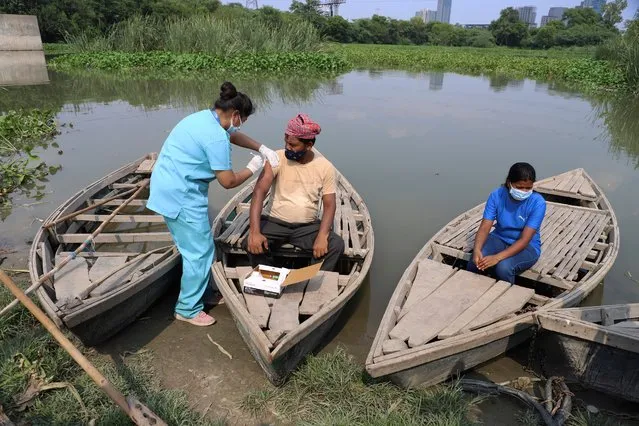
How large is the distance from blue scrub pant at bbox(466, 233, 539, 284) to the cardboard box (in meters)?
1.54

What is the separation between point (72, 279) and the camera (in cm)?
357

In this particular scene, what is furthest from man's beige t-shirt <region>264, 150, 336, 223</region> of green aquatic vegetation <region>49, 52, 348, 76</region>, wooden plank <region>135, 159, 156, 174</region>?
green aquatic vegetation <region>49, 52, 348, 76</region>

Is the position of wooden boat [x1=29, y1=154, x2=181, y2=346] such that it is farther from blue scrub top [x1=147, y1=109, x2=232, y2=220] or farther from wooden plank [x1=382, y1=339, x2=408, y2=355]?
wooden plank [x1=382, y1=339, x2=408, y2=355]

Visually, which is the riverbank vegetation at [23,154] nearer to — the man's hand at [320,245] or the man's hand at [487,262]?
the man's hand at [320,245]

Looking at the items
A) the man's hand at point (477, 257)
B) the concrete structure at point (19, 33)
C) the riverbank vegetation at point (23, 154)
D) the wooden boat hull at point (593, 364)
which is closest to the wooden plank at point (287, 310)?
the man's hand at point (477, 257)

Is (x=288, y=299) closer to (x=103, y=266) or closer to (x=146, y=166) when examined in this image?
(x=103, y=266)

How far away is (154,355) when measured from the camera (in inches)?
131

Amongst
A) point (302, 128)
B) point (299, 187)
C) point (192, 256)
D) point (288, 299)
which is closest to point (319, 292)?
point (288, 299)

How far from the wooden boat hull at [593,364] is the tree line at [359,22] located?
30863mm

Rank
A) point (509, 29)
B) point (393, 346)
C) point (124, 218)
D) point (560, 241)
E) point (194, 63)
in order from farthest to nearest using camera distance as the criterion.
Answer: point (509, 29) → point (194, 63) → point (124, 218) → point (560, 241) → point (393, 346)

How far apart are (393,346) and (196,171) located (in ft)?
5.98

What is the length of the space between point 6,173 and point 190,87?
9.10m

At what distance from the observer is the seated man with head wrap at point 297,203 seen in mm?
3381

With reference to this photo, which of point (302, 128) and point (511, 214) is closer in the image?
point (302, 128)
